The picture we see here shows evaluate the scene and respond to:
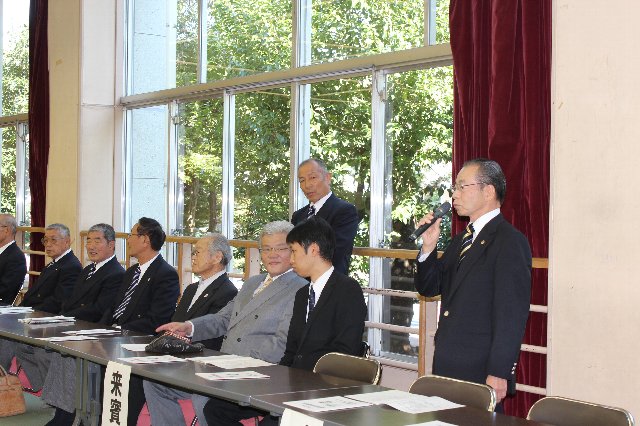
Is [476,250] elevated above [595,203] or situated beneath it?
situated beneath

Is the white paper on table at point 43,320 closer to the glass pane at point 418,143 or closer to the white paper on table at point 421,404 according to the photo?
the glass pane at point 418,143

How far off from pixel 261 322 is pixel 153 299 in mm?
1286

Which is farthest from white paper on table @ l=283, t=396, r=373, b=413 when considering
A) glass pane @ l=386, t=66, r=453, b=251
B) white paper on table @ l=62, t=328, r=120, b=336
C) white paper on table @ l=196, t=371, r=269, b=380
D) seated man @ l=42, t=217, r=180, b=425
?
glass pane @ l=386, t=66, r=453, b=251

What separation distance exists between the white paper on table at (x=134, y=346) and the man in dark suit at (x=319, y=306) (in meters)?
0.66

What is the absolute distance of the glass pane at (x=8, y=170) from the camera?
38.8 ft

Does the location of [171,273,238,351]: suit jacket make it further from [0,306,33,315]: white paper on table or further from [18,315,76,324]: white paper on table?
[0,306,33,315]: white paper on table

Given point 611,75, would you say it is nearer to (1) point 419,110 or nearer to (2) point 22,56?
(1) point 419,110

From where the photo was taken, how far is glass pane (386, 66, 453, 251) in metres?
5.94

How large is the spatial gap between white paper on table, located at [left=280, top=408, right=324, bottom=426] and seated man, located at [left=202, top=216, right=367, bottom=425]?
1.09 meters

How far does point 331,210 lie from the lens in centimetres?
542

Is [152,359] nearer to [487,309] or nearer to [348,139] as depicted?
[487,309]

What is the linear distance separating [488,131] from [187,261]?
364 centimetres

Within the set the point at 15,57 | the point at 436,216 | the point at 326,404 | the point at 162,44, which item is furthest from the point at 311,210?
the point at 15,57

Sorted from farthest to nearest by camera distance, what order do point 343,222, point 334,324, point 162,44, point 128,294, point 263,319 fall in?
point 162,44 → point 128,294 → point 343,222 → point 263,319 → point 334,324
